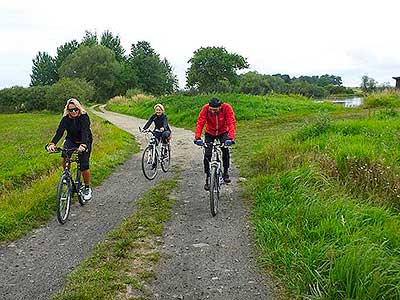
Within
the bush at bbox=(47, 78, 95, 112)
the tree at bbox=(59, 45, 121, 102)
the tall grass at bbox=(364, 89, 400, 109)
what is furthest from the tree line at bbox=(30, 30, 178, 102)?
the tall grass at bbox=(364, 89, 400, 109)

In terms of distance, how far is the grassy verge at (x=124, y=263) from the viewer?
4.76 meters

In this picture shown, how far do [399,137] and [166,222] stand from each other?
6842 millimetres

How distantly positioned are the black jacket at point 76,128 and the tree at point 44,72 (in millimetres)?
98059

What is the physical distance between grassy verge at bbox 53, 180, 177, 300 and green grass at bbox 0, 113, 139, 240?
1.77 m

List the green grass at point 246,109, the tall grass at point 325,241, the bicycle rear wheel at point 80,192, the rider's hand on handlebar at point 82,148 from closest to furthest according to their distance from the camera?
the tall grass at point 325,241 < the rider's hand on handlebar at point 82,148 < the bicycle rear wheel at point 80,192 < the green grass at point 246,109

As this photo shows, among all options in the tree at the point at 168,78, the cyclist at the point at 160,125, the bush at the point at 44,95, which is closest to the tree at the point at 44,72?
the tree at the point at 168,78

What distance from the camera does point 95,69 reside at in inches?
3118

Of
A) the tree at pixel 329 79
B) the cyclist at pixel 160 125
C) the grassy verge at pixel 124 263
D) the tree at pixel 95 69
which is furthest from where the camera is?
the tree at pixel 329 79

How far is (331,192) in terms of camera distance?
715cm

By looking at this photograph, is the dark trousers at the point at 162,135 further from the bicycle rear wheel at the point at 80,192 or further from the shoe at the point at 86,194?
the bicycle rear wheel at the point at 80,192

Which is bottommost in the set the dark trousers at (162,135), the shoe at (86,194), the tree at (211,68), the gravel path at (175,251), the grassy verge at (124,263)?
the gravel path at (175,251)

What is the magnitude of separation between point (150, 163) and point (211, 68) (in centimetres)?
4077

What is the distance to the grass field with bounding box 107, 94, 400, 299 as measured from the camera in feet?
14.8

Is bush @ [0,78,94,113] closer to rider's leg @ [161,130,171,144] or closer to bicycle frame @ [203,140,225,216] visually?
rider's leg @ [161,130,171,144]
